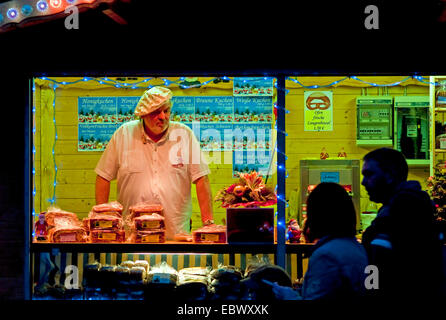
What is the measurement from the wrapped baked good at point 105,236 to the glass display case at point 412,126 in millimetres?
3872

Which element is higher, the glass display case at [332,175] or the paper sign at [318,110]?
the paper sign at [318,110]

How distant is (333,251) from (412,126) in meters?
4.24

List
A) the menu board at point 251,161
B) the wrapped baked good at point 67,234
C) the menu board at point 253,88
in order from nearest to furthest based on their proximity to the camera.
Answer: the wrapped baked good at point 67,234 → the menu board at point 251,161 → the menu board at point 253,88

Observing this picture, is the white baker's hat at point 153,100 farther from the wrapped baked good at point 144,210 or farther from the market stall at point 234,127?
the market stall at point 234,127

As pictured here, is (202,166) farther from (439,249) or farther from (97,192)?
(439,249)

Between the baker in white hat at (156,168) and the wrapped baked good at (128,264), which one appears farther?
the baker in white hat at (156,168)

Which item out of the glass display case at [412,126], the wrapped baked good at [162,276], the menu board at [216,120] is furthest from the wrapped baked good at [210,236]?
the glass display case at [412,126]

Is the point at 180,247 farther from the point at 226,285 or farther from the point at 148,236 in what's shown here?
the point at 226,285

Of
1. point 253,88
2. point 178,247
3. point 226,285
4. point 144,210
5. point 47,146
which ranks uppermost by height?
point 253,88

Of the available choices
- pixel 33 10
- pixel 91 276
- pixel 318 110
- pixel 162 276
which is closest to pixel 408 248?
pixel 162 276

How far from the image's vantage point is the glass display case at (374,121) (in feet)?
21.9

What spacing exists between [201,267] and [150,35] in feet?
6.80

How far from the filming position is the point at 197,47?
14.8 feet

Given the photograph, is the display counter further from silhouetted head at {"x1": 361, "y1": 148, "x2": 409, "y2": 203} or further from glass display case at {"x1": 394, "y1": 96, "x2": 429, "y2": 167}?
glass display case at {"x1": 394, "y1": 96, "x2": 429, "y2": 167}
